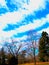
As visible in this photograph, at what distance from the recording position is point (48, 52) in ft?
211

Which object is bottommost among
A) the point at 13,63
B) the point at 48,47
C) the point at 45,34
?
the point at 13,63

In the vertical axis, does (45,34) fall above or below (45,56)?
above

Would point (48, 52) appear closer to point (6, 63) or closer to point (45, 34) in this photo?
point (45, 34)

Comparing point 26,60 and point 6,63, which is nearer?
point 6,63

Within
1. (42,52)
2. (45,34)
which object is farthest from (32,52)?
(45,34)

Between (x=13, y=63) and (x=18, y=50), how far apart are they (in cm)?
1345

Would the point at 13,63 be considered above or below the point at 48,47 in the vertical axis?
below

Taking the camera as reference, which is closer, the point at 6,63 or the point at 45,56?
the point at 6,63

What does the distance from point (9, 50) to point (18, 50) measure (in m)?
2.97

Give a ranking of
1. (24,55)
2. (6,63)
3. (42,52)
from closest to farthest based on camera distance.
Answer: (6,63) < (42,52) < (24,55)

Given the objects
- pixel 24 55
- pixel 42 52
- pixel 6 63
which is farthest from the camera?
pixel 24 55

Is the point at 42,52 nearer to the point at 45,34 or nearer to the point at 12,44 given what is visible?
the point at 45,34

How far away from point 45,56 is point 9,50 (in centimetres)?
1248

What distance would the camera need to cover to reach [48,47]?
63.9 meters
